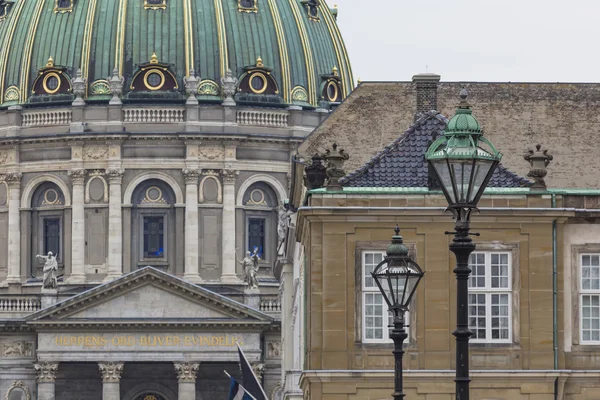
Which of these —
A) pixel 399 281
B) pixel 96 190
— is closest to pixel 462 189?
pixel 399 281

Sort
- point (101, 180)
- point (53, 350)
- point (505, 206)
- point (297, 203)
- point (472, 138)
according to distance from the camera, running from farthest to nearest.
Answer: point (101, 180) < point (53, 350) < point (297, 203) < point (505, 206) < point (472, 138)

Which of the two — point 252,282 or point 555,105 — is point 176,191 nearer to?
point 252,282

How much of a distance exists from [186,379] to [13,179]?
50.1 feet

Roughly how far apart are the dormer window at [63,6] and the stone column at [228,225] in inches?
439

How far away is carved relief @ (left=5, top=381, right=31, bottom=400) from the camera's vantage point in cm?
11150

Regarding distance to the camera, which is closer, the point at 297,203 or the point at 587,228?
the point at 587,228

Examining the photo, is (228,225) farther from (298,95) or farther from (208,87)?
(298,95)

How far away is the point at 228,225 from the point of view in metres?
121

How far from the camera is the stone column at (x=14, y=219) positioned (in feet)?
394

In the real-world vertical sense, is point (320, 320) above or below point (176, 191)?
below

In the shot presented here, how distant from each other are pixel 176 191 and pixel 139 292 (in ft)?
38.5

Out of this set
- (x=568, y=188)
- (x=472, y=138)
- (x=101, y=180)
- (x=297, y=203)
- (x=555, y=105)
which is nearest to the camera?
(x=472, y=138)

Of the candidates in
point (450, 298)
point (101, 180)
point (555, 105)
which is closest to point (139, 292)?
point (101, 180)

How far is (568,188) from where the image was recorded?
1934 inches
